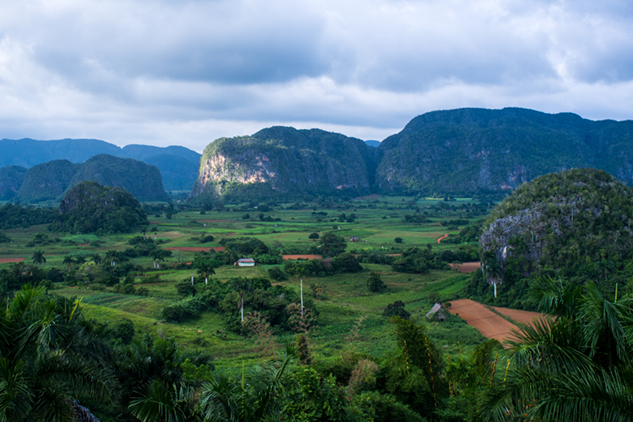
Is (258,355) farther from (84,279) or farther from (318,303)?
(84,279)

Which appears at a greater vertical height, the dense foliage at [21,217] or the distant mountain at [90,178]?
the distant mountain at [90,178]

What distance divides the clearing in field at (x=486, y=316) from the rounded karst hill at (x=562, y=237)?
138 centimetres

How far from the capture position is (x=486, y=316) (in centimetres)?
3103

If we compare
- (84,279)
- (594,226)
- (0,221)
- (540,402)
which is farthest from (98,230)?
(540,402)

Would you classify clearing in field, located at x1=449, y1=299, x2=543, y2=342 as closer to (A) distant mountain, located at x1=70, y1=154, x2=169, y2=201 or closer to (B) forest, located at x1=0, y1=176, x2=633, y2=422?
(B) forest, located at x1=0, y1=176, x2=633, y2=422

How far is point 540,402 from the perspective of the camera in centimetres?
512

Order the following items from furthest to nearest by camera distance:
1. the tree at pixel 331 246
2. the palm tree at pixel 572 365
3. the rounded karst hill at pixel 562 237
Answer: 1. the tree at pixel 331 246
2. the rounded karst hill at pixel 562 237
3. the palm tree at pixel 572 365

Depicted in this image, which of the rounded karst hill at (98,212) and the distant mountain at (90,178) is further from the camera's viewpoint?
the distant mountain at (90,178)

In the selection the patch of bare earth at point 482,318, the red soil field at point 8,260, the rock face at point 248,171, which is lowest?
the red soil field at point 8,260

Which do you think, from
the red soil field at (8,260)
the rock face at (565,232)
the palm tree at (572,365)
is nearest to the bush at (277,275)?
the rock face at (565,232)

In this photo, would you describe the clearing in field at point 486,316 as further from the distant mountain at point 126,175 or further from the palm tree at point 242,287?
the distant mountain at point 126,175

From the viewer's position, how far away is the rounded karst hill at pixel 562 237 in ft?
107

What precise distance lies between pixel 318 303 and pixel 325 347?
399 inches

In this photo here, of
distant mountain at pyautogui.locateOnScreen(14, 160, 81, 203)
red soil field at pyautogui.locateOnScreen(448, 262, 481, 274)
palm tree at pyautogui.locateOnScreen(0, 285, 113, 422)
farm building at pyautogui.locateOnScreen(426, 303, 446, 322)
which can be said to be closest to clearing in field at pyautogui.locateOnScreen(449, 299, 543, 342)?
farm building at pyautogui.locateOnScreen(426, 303, 446, 322)
